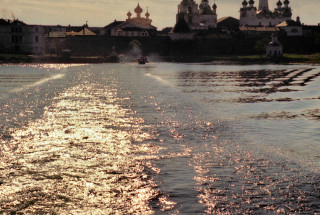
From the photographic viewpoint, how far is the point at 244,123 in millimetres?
24859

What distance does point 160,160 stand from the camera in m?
16.3

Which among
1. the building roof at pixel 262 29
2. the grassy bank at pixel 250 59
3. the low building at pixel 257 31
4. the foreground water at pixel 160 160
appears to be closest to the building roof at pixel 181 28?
the grassy bank at pixel 250 59

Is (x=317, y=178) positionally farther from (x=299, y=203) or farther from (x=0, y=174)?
(x=0, y=174)

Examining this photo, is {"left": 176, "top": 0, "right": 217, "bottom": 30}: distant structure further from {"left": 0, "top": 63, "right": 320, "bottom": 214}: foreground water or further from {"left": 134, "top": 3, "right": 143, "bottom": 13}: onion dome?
{"left": 0, "top": 63, "right": 320, "bottom": 214}: foreground water

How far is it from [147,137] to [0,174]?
25.0 ft

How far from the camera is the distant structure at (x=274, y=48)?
410 ft

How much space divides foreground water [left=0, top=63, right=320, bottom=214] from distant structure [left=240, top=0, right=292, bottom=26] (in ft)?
481

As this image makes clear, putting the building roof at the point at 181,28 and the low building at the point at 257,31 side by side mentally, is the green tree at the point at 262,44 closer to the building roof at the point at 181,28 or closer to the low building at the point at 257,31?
the low building at the point at 257,31

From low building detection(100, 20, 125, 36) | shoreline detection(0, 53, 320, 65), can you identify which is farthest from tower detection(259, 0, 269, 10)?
shoreline detection(0, 53, 320, 65)

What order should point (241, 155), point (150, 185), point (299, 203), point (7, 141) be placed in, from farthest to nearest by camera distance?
1. point (7, 141)
2. point (241, 155)
3. point (150, 185)
4. point (299, 203)

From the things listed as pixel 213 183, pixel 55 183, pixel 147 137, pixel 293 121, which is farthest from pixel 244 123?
pixel 55 183

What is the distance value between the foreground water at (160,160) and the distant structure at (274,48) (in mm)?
96426

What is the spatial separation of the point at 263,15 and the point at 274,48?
51128 millimetres

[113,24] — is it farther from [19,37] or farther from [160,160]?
[160,160]
